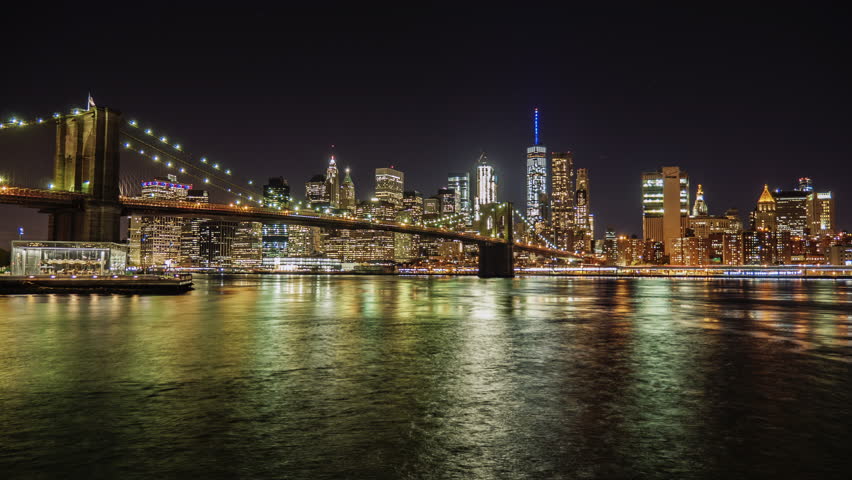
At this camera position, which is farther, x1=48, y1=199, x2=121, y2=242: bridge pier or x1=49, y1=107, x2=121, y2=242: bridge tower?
x1=49, y1=107, x2=121, y2=242: bridge tower

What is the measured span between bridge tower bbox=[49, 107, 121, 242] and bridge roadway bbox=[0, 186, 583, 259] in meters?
1.15

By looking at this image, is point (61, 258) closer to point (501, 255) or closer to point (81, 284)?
point (81, 284)

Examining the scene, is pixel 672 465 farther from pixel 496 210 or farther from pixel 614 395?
pixel 496 210

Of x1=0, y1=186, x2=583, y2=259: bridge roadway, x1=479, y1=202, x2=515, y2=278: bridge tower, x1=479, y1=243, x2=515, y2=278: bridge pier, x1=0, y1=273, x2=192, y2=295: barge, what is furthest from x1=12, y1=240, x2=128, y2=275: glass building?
x1=479, y1=243, x2=515, y2=278: bridge pier

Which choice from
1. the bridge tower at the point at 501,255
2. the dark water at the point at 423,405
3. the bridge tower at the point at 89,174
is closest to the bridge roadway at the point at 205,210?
the bridge tower at the point at 89,174

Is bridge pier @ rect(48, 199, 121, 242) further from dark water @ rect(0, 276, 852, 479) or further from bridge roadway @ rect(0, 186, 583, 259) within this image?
dark water @ rect(0, 276, 852, 479)

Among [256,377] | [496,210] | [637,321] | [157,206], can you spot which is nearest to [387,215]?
[496,210]

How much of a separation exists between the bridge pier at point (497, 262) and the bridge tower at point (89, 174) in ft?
218

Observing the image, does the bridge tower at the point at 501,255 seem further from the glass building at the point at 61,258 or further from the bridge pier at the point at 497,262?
the glass building at the point at 61,258

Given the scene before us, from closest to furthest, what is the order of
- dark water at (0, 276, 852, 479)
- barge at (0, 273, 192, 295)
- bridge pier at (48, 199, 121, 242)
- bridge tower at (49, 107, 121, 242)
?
dark water at (0, 276, 852, 479)
barge at (0, 273, 192, 295)
bridge pier at (48, 199, 121, 242)
bridge tower at (49, 107, 121, 242)

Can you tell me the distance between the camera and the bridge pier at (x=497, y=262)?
339 ft

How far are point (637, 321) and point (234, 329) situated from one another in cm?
1492

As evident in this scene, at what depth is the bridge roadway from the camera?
142ft

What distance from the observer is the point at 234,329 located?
62.3 feet
